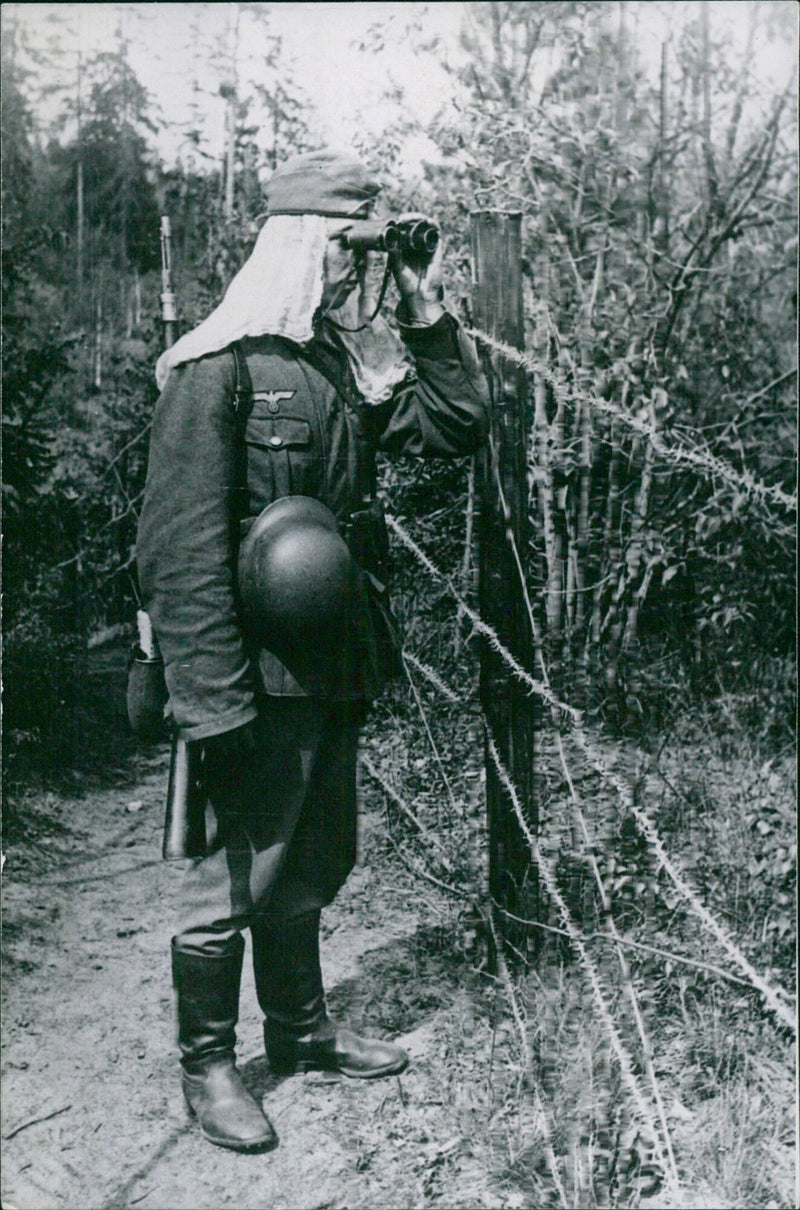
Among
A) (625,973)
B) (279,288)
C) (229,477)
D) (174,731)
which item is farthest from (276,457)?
(625,973)

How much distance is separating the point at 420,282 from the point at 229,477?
67 centimetres

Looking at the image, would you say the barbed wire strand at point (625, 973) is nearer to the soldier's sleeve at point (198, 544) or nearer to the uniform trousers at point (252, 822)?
the uniform trousers at point (252, 822)

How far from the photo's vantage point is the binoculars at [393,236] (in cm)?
254

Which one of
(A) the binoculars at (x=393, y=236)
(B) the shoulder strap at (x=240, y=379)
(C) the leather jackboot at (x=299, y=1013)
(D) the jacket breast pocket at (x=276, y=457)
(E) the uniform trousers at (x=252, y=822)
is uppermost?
(A) the binoculars at (x=393, y=236)

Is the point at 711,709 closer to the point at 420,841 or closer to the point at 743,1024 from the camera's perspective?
the point at 420,841

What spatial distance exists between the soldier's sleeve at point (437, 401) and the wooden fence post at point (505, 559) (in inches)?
3.4

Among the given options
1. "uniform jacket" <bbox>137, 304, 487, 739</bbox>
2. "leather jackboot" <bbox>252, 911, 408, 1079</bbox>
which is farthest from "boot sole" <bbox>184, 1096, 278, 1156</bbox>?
"uniform jacket" <bbox>137, 304, 487, 739</bbox>

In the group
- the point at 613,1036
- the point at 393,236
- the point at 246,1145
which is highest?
the point at 393,236

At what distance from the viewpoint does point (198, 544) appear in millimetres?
2438

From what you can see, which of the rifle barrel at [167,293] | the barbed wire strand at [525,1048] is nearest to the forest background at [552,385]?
the barbed wire strand at [525,1048]

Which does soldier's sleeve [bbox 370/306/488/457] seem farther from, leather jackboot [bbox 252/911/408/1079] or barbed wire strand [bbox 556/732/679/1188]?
leather jackboot [bbox 252/911/408/1079]

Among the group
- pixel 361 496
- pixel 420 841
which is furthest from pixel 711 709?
pixel 361 496

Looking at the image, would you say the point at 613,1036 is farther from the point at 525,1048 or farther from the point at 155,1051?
the point at 155,1051

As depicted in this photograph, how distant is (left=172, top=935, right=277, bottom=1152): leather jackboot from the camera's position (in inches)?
104
